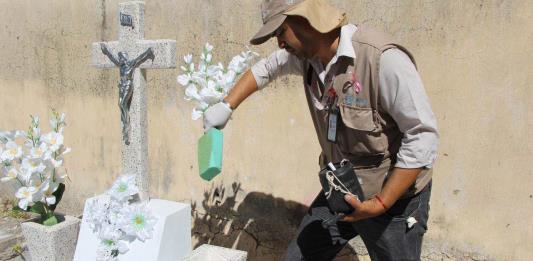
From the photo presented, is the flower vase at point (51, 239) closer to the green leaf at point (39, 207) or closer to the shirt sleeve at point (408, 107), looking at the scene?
the green leaf at point (39, 207)

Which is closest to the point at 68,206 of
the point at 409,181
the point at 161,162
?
the point at 161,162

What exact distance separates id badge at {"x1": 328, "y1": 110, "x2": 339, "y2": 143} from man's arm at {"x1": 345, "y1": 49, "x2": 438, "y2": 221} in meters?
0.20

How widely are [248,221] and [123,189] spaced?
114 cm

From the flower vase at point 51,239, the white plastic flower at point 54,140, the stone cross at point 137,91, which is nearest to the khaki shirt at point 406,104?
the stone cross at point 137,91

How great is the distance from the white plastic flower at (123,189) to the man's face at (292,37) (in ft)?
3.93

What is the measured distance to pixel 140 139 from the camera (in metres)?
2.79

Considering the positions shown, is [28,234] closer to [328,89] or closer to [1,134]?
[1,134]

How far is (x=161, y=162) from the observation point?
368cm

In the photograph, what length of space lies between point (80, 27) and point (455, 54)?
2.95 m

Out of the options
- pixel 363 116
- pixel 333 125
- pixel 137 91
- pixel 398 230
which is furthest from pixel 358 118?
pixel 137 91

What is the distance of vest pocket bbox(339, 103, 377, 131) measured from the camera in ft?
5.99

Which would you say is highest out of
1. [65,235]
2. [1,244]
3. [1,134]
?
[1,134]

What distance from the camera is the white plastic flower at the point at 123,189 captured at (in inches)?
96.0

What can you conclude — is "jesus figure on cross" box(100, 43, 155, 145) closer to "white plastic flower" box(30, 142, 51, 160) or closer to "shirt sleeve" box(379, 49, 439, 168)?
"white plastic flower" box(30, 142, 51, 160)
